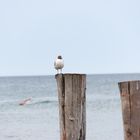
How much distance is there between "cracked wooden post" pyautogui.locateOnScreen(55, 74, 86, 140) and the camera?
23.5 feet

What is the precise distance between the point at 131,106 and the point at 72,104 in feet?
3.68

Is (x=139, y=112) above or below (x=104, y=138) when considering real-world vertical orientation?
above

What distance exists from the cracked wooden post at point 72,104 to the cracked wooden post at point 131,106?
93cm

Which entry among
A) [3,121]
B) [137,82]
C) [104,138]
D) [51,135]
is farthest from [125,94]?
[3,121]

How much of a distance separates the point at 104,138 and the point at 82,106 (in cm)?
1206

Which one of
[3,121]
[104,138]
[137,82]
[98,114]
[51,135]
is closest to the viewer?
[137,82]

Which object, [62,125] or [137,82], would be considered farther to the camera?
Answer: [62,125]

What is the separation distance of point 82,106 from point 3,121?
65.4 feet

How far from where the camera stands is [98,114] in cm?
2873

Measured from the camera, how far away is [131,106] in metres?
6.30

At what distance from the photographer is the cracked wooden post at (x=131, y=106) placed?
20.5 ft

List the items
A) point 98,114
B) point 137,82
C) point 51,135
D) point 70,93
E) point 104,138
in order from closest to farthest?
point 137,82
point 70,93
point 104,138
point 51,135
point 98,114

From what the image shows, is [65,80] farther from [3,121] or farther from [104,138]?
[3,121]

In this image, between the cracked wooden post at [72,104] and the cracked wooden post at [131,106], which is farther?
the cracked wooden post at [72,104]
